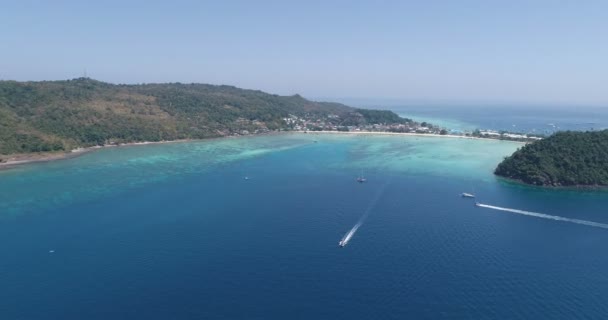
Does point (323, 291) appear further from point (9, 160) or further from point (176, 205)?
point (9, 160)

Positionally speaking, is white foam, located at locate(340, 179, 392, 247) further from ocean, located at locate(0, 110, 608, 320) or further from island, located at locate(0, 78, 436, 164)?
island, located at locate(0, 78, 436, 164)

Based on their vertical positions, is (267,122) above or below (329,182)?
above

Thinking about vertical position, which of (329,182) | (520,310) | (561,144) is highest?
(561,144)

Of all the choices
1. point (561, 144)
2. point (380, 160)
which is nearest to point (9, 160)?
point (380, 160)

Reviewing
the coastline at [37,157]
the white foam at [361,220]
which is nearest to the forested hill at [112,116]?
the coastline at [37,157]

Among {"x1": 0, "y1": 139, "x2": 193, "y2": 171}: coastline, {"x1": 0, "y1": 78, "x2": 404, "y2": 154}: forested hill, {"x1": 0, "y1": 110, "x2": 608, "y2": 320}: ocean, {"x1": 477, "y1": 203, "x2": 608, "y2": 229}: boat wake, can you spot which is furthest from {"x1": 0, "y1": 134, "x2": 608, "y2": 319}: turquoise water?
{"x1": 0, "y1": 78, "x2": 404, "y2": 154}: forested hill

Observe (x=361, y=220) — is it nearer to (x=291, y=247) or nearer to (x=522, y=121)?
(x=291, y=247)
